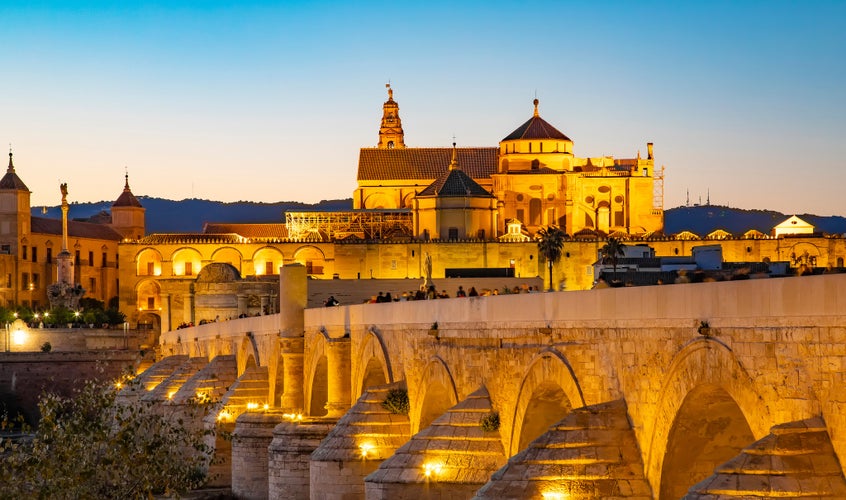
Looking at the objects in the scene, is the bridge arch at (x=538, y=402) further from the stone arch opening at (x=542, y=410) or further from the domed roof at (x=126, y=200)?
the domed roof at (x=126, y=200)

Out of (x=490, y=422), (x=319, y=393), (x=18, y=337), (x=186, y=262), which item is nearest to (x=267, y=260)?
(x=186, y=262)

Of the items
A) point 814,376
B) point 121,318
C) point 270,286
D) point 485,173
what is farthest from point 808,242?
point 814,376

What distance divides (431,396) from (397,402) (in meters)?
1.23

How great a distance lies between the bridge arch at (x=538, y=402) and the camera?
1742cm

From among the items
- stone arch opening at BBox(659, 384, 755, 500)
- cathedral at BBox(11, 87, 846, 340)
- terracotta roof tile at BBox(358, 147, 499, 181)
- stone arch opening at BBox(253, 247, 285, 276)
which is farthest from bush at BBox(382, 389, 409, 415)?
terracotta roof tile at BBox(358, 147, 499, 181)

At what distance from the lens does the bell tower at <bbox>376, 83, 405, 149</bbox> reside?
429 feet

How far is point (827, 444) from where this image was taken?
1088cm

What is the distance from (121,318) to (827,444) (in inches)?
3868

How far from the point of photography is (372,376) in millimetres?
29125

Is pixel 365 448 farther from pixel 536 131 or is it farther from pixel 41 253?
pixel 41 253

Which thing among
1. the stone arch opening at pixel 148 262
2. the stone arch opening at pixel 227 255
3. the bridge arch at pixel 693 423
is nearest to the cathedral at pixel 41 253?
the stone arch opening at pixel 148 262

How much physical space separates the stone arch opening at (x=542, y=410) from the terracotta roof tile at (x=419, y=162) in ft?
312

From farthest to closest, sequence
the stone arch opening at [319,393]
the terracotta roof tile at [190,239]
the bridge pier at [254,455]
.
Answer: the terracotta roof tile at [190,239]
the bridge pier at [254,455]
the stone arch opening at [319,393]

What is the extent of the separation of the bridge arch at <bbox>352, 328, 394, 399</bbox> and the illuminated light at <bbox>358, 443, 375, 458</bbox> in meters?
2.61
